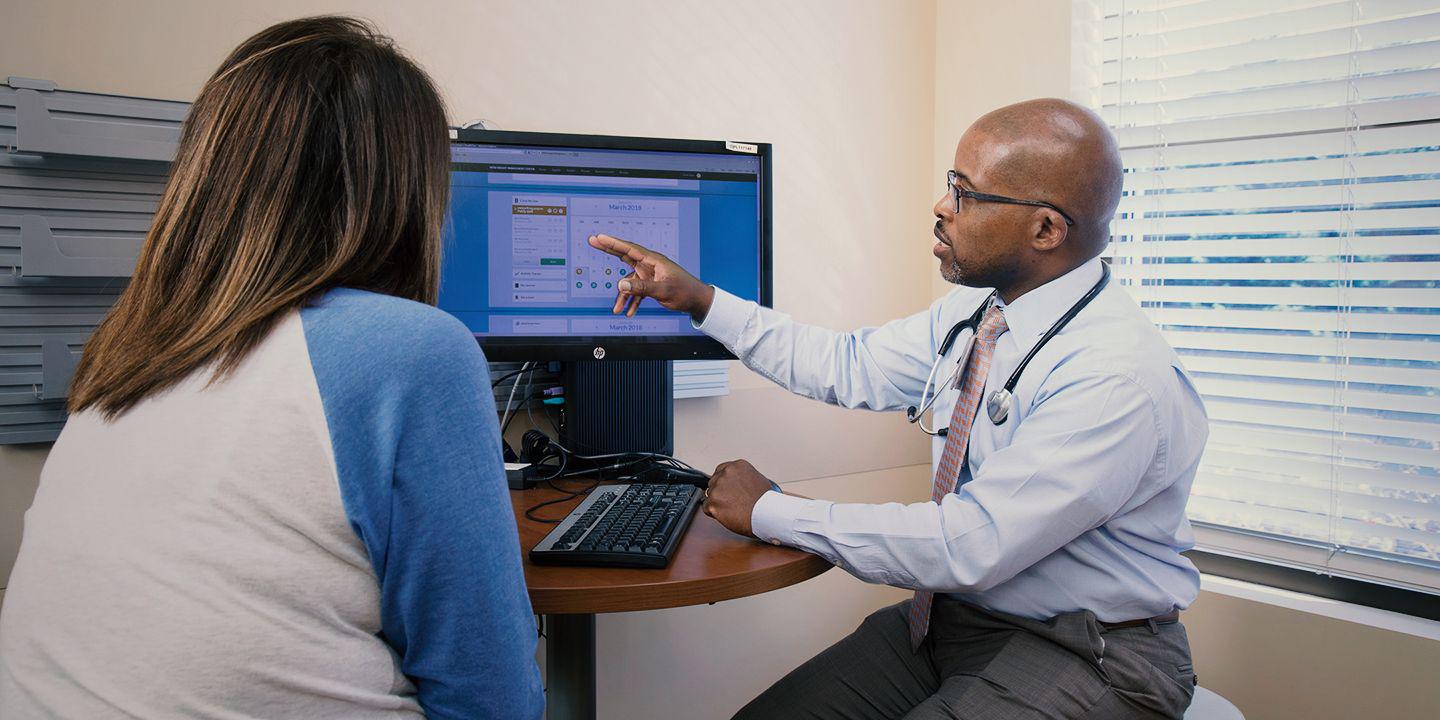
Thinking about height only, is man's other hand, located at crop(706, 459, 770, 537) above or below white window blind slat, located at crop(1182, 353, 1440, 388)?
below

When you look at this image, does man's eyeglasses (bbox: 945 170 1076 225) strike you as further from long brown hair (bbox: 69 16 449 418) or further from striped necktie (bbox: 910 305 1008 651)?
long brown hair (bbox: 69 16 449 418)

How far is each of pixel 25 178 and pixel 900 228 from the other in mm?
1971

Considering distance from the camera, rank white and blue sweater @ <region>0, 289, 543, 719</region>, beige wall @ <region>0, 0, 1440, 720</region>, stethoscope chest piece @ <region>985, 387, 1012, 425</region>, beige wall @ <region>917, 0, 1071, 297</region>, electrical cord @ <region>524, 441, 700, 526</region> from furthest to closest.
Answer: beige wall @ <region>917, 0, 1071, 297</region> → electrical cord @ <region>524, 441, 700, 526</region> → beige wall @ <region>0, 0, 1440, 720</region> → stethoscope chest piece @ <region>985, 387, 1012, 425</region> → white and blue sweater @ <region>0, 289, 543, 719</region>

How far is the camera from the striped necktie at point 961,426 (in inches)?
56.5

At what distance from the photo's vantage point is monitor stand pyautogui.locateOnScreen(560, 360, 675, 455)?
65.4 inches

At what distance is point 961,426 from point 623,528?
57 cm

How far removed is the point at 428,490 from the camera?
75 cm

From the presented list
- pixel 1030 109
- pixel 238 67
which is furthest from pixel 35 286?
pixel 1030 109

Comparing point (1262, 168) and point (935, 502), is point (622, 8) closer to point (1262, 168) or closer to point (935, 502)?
point (935, 502)

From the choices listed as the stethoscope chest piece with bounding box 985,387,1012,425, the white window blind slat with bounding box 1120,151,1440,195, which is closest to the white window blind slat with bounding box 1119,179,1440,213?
the white window blind slat with bounding box 1120,151,1440,195

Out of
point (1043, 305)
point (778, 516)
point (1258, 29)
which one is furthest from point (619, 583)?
point (1258, 29)

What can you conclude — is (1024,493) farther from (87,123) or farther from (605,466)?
(87,123)

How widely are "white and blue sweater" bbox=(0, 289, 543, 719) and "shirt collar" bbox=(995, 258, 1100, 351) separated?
0.97 m

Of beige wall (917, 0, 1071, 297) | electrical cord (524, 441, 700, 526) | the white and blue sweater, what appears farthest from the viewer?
beige wall (917, 0, 1071, 297)
